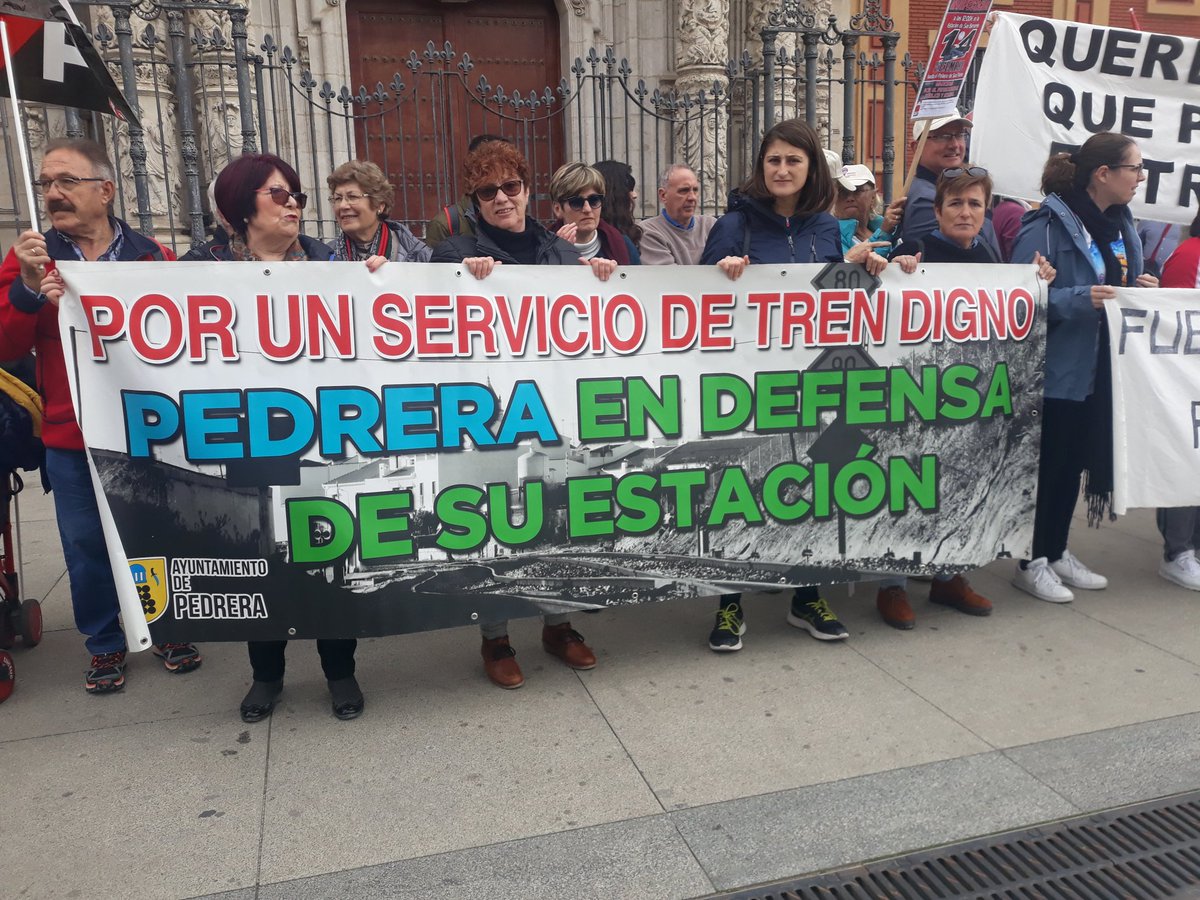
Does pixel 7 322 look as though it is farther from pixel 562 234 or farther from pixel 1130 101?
pixel 1130 101

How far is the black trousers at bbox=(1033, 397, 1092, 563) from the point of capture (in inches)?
170

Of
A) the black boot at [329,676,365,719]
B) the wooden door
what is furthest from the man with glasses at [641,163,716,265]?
the wooden door

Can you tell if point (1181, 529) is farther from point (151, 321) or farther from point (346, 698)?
point (151, 321)

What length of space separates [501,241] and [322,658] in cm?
164

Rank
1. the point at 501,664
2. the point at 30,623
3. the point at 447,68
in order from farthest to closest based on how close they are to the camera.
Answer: the point at 447,68, the point at 30,623, the point at 501,664

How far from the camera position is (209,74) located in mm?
8867

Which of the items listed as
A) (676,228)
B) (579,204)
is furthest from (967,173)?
(579,204)

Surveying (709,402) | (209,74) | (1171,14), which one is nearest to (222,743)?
(709,402)

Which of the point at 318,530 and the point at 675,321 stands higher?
the point at 675,321

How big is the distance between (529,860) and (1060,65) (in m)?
4.35

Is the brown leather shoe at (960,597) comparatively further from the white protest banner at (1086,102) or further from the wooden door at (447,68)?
the wooden door at (447,68)

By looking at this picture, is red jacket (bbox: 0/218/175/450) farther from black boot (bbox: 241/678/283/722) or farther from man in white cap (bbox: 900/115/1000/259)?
man in white cap (bbox: 900/115/1000/259)

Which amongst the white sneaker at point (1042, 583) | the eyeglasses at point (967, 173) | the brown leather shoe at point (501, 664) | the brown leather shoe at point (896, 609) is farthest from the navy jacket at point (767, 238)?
the white sneaker at point (1042, 583)

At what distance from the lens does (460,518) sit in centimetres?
333
